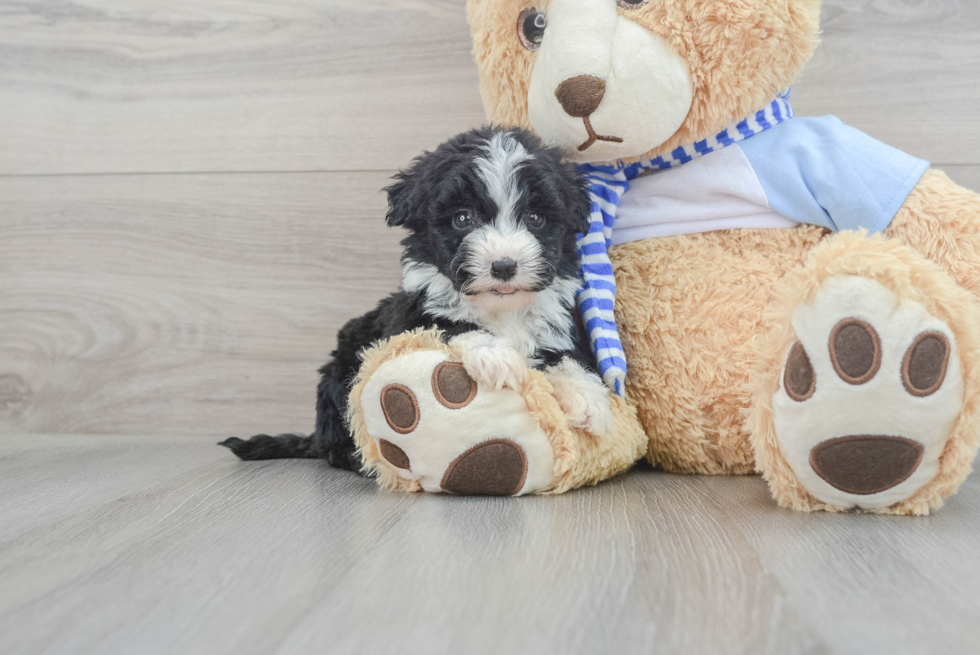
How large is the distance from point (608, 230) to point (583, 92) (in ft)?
0.78

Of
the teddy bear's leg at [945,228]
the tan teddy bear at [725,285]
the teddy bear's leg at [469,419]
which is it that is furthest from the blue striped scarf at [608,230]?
the teddy bear's leg at [945,228]

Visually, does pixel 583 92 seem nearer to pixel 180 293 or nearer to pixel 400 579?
pixel 400 579

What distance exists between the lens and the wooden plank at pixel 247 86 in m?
1.68

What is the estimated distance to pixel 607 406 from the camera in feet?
3.56

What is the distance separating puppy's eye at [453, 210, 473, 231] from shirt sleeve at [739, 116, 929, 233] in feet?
1.49

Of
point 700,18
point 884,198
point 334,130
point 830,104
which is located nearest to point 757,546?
point 884,198

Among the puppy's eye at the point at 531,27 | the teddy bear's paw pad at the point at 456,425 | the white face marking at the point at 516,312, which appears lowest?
the teddy bear's paw pad at the point at 456,425

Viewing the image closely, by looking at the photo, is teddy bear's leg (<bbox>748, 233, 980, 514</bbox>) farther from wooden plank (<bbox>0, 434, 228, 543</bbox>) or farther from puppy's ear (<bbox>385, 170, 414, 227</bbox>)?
wooden plank (<bbox>0, 434, 228, 543</bbox>)

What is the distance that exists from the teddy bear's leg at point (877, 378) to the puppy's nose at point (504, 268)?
13.2 inches

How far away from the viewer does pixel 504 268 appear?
39.4 inches

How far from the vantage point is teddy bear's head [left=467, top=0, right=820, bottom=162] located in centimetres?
109

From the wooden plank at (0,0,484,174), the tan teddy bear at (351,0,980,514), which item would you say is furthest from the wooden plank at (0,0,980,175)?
the tan teddy bear at (351,0,980,514)

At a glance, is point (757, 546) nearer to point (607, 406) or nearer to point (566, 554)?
point (566, 554)

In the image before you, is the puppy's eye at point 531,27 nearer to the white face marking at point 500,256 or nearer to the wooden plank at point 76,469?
the white face marking at point 500,256
